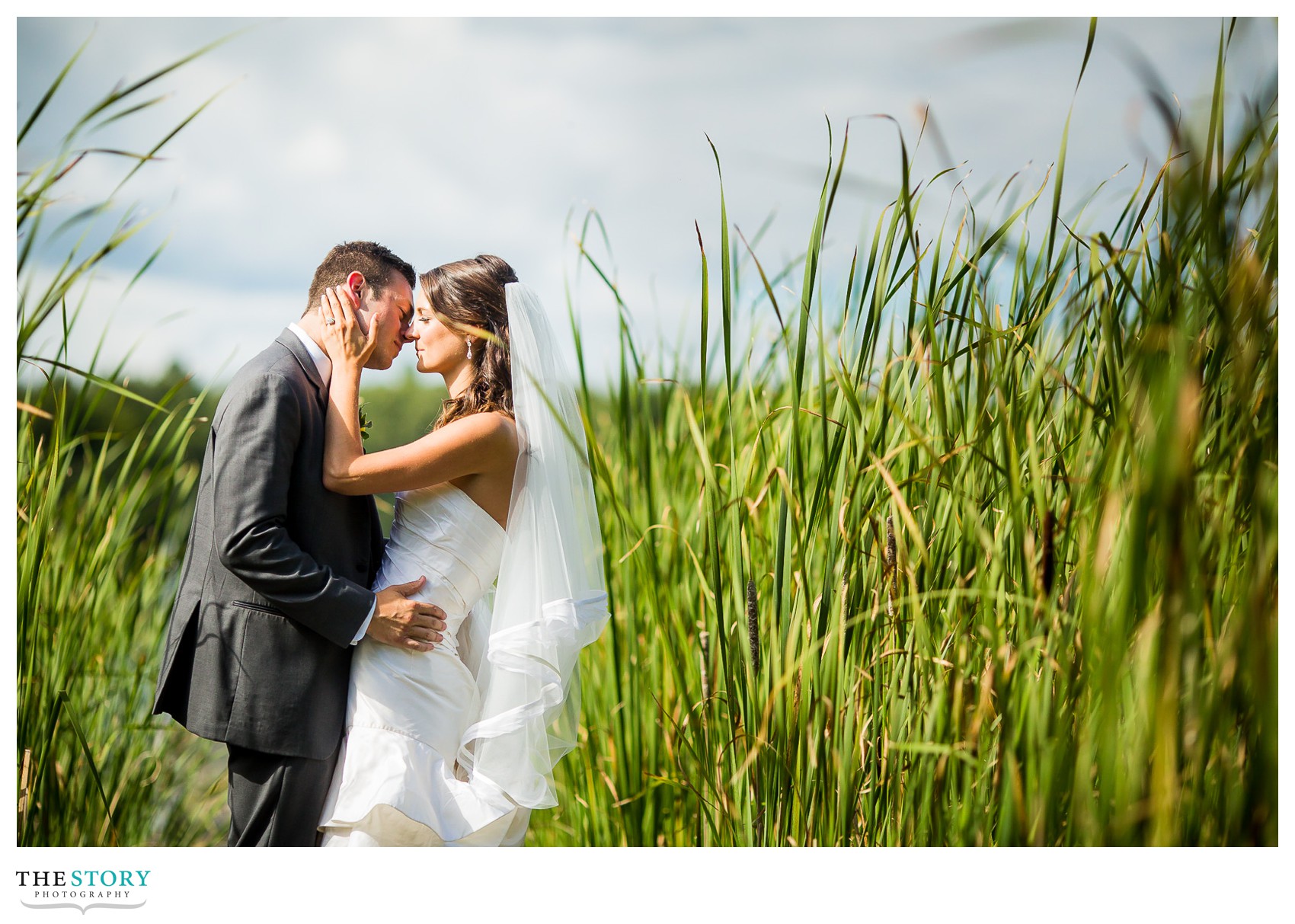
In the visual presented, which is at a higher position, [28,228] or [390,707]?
[28,228]

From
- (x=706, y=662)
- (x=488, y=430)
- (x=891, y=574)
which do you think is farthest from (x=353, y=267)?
(x=891, y=574)

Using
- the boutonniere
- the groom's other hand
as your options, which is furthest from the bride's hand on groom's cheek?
the groom's other hand

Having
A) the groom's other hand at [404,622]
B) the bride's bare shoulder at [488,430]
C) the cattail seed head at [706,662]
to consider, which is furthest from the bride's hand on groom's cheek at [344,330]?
the cattail seed head at [706,662]

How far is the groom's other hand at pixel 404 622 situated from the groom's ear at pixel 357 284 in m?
0.66

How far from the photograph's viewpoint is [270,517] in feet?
5.12

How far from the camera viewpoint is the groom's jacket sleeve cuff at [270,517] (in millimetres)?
1548

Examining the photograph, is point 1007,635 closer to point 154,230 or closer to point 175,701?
point 175,701

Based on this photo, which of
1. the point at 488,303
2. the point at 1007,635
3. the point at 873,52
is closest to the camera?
the point at 1007,635

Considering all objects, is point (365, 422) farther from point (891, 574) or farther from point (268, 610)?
point (891, 574)

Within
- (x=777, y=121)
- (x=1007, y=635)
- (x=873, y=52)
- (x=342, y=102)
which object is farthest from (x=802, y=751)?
(x=342, y=102)

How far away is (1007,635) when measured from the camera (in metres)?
1.44

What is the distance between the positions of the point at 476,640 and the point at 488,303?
0.78 metres

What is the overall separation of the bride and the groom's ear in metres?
0.03

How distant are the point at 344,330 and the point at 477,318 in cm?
29
